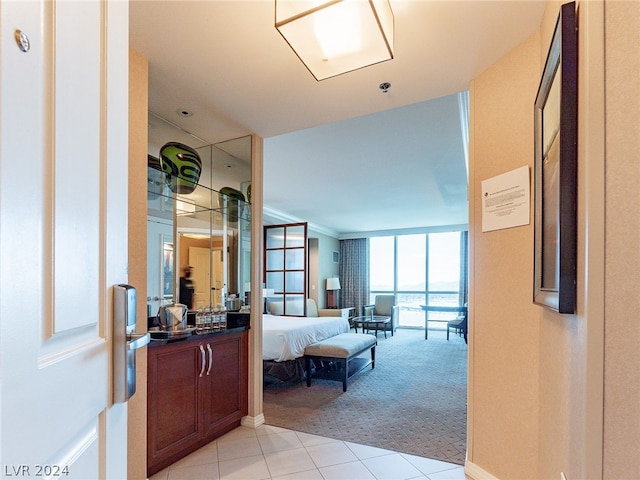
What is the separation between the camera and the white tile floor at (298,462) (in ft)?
7.04

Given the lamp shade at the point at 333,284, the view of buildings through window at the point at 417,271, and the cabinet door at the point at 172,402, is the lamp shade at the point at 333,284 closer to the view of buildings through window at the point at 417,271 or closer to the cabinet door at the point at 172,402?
the view of buildings through window at the point at 417,271

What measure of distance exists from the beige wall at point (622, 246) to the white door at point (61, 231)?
1.10 m

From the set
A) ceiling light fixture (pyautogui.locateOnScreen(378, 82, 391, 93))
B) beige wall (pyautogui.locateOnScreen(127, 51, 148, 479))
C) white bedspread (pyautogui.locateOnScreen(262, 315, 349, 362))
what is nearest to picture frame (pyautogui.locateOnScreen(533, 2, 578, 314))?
ceiling light fixture (pyautogui.locateOnScreen(378, 82, 391, 93))

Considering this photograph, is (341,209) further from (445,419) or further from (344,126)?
(445,419)

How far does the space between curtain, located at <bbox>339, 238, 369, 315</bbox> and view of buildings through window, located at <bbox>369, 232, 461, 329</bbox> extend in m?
0.20

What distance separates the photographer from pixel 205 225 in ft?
10.6

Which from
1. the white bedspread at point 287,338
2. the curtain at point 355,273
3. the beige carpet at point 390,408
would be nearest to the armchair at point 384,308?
the curtain at point 355,273

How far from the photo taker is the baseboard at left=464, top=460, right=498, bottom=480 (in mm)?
1965

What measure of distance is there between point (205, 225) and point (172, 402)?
152cm

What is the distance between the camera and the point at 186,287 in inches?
116

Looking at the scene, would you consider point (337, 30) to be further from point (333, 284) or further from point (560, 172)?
point (333, 284)

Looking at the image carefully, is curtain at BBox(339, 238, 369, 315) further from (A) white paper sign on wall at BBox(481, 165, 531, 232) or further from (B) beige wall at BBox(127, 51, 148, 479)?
(B) beige wall at BBox(127, 51, 148, 479)

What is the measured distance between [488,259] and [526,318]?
0.38 metres

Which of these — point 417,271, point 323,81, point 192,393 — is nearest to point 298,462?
point 192,393
